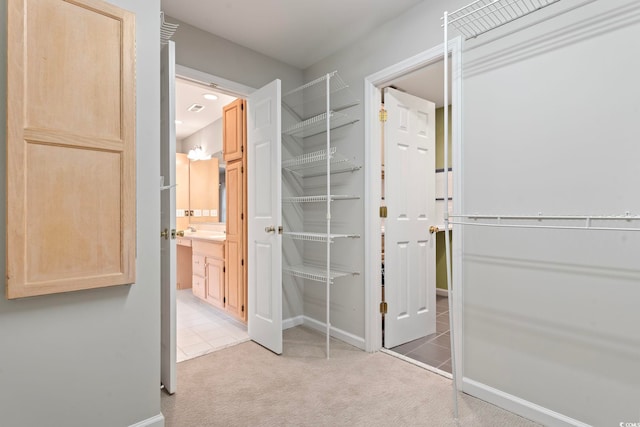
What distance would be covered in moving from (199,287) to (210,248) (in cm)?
64

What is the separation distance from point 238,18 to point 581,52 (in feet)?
7.34

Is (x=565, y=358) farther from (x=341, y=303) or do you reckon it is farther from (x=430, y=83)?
(x=430, y=83)

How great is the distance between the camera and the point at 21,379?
1310 mm

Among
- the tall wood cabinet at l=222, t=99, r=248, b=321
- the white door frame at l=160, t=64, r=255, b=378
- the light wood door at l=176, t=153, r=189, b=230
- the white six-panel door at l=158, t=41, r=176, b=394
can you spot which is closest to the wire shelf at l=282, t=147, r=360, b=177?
the tall wood cabinet at l=222, t=99, r=248, b=321

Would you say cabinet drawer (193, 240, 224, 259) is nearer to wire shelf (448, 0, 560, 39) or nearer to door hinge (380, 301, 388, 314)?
door hinge (380, 301, 388, 314)

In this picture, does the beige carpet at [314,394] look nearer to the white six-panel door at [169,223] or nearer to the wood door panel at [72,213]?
the white six-panel door at [169,223]

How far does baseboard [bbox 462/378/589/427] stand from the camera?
1.66 m

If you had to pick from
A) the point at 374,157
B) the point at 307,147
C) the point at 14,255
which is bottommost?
the point at 14,255

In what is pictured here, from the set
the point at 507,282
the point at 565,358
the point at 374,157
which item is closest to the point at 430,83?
the point at 374,157

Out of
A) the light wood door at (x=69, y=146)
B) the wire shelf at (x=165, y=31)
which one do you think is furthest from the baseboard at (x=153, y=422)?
the wire shelf at (x=165, y=31)

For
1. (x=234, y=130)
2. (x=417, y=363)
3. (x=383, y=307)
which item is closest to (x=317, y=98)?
(x=234, y=130)

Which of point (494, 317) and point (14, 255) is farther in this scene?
point (494, 317)

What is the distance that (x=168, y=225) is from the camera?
2.06m

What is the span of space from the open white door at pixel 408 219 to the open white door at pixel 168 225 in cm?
161
